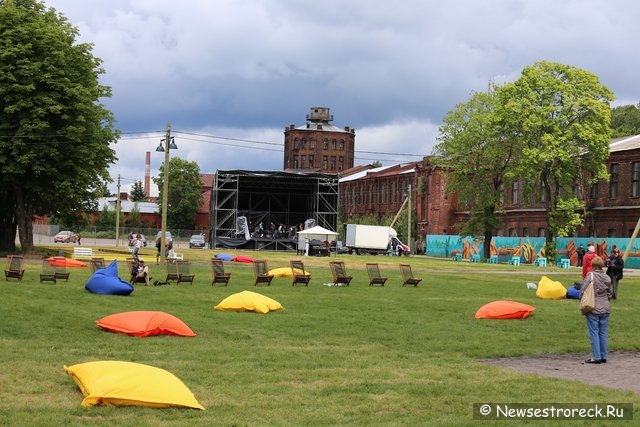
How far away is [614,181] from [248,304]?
50690 millimetres

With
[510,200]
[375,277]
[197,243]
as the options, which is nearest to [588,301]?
[375,277]

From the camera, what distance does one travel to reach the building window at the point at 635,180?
6284 cm

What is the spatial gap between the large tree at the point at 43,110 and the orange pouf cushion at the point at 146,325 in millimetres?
31493

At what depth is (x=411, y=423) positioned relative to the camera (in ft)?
30.3

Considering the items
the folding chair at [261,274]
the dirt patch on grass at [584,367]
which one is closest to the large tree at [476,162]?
the folding chair at [261,274]

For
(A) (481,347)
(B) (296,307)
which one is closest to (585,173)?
(B) (296,307)

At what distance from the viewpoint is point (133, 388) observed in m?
9.82

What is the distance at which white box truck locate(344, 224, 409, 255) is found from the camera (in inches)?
3177

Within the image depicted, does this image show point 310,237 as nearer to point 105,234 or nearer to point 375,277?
point 375,277

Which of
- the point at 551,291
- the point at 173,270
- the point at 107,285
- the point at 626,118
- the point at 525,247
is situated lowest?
the point at 551,291

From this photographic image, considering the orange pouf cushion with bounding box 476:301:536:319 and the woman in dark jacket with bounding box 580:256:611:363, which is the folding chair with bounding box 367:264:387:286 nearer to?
the orange pouf cushion with bounding box 476:301:536:319

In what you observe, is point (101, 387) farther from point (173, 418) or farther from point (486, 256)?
point (486, 256)

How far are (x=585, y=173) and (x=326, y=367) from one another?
188ft

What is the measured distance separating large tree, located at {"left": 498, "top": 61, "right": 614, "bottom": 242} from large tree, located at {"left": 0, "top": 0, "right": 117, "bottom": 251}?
29457mm
